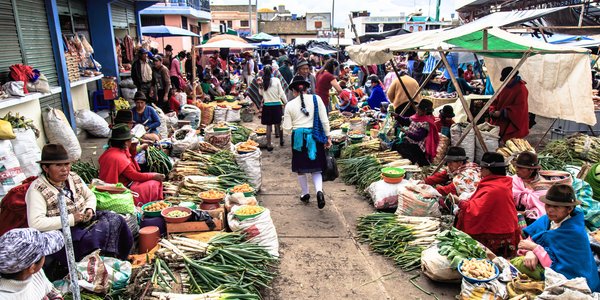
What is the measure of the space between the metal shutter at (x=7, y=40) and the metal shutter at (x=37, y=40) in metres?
0.13

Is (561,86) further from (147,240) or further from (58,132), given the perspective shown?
(58,132)

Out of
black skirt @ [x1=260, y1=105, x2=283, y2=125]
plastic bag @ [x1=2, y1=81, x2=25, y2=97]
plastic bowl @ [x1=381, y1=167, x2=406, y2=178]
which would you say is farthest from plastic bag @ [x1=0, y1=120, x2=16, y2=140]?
black skirt @ [x1=260, y1=105, x2=283, y2=125]

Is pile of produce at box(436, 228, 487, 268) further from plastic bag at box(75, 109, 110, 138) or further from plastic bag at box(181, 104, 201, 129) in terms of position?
plastic bag at box(75, 109, 110, 138)

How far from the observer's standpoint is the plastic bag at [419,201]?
17.4 ft

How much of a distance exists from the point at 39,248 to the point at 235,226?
2.22 metres

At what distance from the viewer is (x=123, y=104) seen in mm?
9688

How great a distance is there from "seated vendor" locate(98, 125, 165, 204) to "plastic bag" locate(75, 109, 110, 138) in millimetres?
4025

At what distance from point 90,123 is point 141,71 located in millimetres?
1808

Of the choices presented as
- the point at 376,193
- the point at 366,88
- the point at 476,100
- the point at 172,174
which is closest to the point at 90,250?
the point at 172,174

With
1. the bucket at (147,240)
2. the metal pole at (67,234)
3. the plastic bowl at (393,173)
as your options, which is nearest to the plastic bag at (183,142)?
the bucket at (147,240)

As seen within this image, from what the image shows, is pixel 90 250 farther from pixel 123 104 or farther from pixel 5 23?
pixel 123 104

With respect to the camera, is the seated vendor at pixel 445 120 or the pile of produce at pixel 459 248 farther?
the seated vendor at pixel 445 120

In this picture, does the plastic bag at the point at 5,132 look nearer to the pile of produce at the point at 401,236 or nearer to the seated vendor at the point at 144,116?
the seated vendor at the point at 144,116

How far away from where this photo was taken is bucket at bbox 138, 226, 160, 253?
14.6ft
